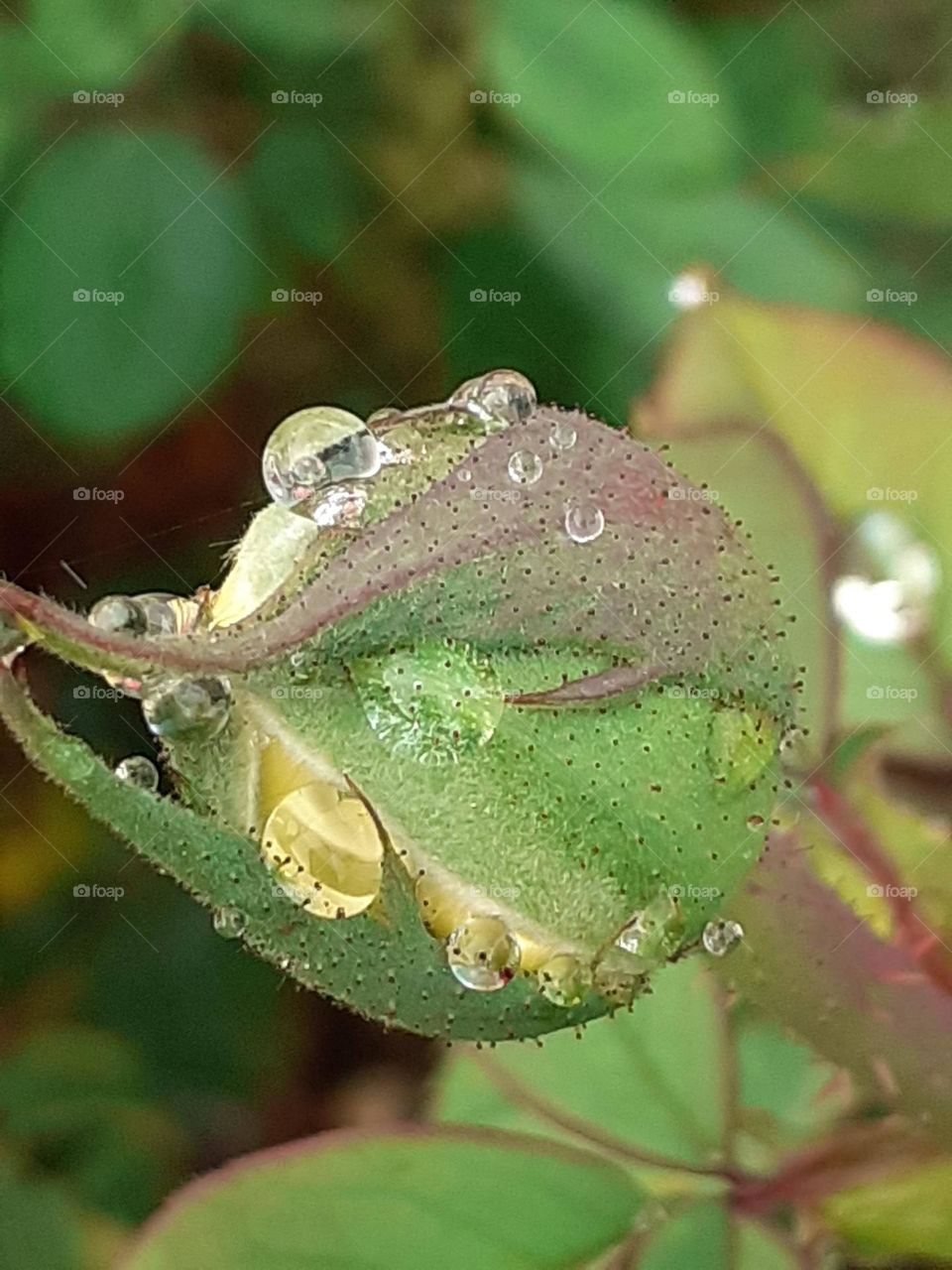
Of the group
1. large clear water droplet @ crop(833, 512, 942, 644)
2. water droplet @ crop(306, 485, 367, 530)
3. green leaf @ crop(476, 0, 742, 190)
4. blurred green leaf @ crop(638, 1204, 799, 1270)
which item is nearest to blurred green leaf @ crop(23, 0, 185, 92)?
green leaf @ crop(476, 0, 742, 190)

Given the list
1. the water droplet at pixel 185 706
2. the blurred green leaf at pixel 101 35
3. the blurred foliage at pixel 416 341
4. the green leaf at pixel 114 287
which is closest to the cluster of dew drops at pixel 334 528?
the water droplet at pixel 185 706

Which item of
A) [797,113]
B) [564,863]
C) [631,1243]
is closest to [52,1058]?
[631,1243]

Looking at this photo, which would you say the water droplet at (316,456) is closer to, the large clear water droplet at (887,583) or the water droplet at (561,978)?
the water droplet at (561,978)

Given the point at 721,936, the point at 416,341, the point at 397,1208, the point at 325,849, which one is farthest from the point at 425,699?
the point at 416,341

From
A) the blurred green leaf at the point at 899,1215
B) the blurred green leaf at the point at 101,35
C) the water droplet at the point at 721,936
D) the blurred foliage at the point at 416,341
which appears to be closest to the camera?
the water droplet at the point at 721,936

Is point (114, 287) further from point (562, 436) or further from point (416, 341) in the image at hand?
point (562, 436)

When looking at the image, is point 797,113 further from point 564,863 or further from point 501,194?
point 564,863

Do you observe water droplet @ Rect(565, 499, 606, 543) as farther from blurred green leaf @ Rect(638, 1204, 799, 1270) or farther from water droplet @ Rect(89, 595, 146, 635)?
blurred green leaf @ Rect(638, 1204, 799, 1270)
